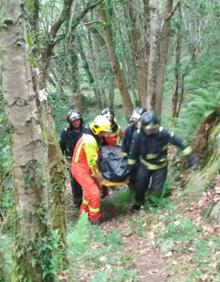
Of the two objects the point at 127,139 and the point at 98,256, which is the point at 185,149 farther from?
the point at 98,256

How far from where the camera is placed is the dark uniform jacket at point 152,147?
339 inches

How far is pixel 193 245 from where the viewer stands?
6523mm

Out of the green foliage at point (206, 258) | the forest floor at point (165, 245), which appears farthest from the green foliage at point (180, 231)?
the green foliage at point (206, 258)

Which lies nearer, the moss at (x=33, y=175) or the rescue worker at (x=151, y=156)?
the moss at (x=33, y=175)

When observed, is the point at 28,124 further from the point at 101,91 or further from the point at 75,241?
the point at 101,91

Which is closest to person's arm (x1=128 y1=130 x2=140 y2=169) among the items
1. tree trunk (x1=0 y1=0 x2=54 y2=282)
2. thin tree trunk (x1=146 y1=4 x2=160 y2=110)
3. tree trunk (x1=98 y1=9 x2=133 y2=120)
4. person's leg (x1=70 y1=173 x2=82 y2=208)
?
thin tree trunk (x1=146 y1=4 x2=160 y2=110)

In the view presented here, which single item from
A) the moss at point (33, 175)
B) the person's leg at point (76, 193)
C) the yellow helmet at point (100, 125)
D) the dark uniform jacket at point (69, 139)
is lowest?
the person's leg at point (76, 193)

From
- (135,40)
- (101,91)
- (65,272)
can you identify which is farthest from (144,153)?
(101,91)

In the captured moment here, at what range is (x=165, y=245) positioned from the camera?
271 inches

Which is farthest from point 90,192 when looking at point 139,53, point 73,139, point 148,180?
point 139,53

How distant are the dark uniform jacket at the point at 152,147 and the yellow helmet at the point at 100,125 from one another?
0.53 metres

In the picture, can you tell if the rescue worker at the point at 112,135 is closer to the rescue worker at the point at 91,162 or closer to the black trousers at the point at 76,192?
the rescue worker at the point at 91,162

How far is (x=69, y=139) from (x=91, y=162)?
63.1 inches

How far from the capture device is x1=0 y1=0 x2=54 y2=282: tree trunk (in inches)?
144
